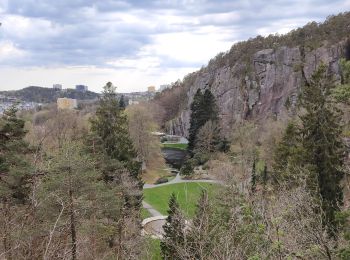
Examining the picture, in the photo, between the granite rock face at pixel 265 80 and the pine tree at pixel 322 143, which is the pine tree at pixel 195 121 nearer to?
the granite rock face at pixel 265 80

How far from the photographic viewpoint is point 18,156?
18.4 m

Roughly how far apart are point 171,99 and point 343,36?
5346cm

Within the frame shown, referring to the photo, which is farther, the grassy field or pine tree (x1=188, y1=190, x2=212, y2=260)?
the grassy field

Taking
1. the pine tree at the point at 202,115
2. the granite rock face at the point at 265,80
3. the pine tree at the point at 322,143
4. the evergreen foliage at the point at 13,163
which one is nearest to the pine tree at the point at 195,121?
the pine tree at the point at 202,115

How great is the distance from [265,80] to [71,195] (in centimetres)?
6209

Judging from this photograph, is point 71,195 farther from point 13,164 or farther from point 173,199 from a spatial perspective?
point 173,199

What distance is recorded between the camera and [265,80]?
7300 centimetres

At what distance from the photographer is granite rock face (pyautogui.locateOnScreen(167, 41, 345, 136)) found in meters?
64.9

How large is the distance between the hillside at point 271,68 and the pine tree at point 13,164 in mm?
44788

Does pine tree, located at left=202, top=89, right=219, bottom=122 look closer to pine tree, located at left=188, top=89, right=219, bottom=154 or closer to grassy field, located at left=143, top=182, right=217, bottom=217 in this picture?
pine tree, located at left=188, top=89, right=219, bottom=154

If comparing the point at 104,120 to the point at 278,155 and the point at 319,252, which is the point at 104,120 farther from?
the point at 319,252

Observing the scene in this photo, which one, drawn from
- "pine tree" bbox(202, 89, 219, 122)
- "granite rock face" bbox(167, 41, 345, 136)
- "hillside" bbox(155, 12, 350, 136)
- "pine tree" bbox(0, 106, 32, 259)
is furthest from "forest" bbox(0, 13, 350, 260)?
"hillside" bbox(155, 12, 350, 136)

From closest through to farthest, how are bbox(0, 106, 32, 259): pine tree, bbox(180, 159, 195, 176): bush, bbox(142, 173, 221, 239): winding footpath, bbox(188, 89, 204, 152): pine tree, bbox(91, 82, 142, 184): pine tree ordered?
bbox(0, 106, 32, 259): pine tree
bbox(142, 173, 221, 239): winding footpath
bbox(91, 82, 142, 184): pine tree
bbox(180, 159, 195, 176): bush
bbox(188, 89, 204, 152): pine tree

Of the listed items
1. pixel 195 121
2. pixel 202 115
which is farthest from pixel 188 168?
pixel 195 121
